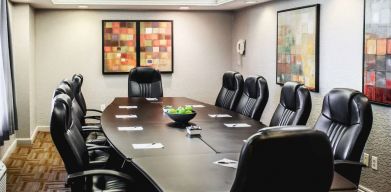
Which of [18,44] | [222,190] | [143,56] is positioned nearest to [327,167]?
[222,190]

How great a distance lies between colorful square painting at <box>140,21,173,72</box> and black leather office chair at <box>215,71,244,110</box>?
7.35ft

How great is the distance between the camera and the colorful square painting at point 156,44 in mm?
7918

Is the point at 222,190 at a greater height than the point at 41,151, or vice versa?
the point at 222,190

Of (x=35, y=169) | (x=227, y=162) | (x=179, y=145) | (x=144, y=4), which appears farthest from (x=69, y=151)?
(x=144, y=4)

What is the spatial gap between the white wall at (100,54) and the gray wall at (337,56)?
1.08 metres

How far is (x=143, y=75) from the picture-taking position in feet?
22.1

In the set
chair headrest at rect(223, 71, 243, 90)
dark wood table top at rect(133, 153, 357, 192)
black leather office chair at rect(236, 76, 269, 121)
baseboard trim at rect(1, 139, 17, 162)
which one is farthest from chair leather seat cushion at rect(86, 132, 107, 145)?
dark wood table top at rect(133, 153, 357, 192)

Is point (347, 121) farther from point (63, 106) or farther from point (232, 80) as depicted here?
point (232, 80)

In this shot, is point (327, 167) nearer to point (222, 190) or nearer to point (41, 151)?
point (222, 190)

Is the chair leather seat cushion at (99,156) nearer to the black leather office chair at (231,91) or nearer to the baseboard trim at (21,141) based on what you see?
the black leather office chair at (231,91)

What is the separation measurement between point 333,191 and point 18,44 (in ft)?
18.4

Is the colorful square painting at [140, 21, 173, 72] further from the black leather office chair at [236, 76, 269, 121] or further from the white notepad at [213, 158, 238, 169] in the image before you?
the white notepad at [213, 158, 238, 169]

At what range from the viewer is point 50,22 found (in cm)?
770

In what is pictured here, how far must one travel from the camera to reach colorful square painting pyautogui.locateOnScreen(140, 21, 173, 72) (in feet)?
26.0
